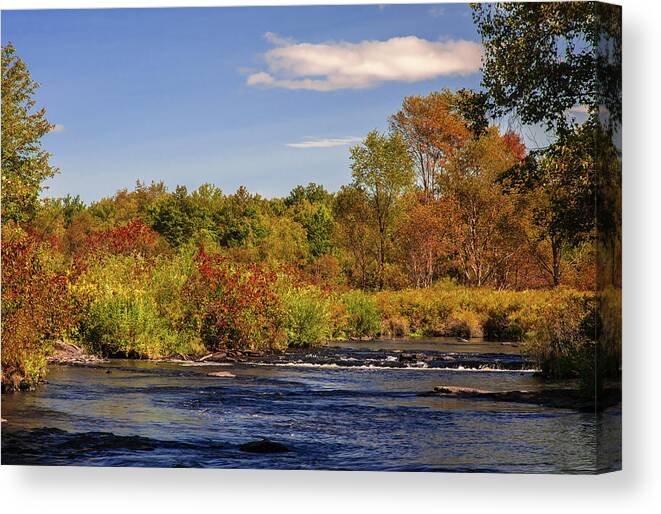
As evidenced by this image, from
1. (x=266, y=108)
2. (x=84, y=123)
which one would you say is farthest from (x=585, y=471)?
(x=84, y=123)

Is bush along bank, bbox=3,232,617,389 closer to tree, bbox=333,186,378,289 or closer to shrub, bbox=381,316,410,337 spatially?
shrub, bbox=381,316,410,337

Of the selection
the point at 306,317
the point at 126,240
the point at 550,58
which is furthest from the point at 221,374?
the point at 550,58

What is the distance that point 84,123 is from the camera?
10539 mm

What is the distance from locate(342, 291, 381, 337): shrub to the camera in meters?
10.7

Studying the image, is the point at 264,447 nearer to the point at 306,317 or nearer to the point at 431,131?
the point at 306,317

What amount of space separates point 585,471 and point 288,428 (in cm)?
274

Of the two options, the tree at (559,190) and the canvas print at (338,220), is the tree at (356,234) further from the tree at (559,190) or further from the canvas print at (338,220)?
the tree at (559,190)

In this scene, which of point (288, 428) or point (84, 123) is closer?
point (288, 428)

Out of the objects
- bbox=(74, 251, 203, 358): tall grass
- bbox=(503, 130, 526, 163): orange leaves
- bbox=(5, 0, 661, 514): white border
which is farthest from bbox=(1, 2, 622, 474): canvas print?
bbox=(74, 251, 203, 358): tall grass

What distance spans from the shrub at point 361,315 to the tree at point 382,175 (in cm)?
32

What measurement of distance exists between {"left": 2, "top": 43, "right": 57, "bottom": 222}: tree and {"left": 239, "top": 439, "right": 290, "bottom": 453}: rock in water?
3.52 meters

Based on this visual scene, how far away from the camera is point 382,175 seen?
33.9ft

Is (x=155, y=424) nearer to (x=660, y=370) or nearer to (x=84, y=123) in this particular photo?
(x=84, y=123)

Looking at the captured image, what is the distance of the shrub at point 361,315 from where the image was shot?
1068 centimetres
